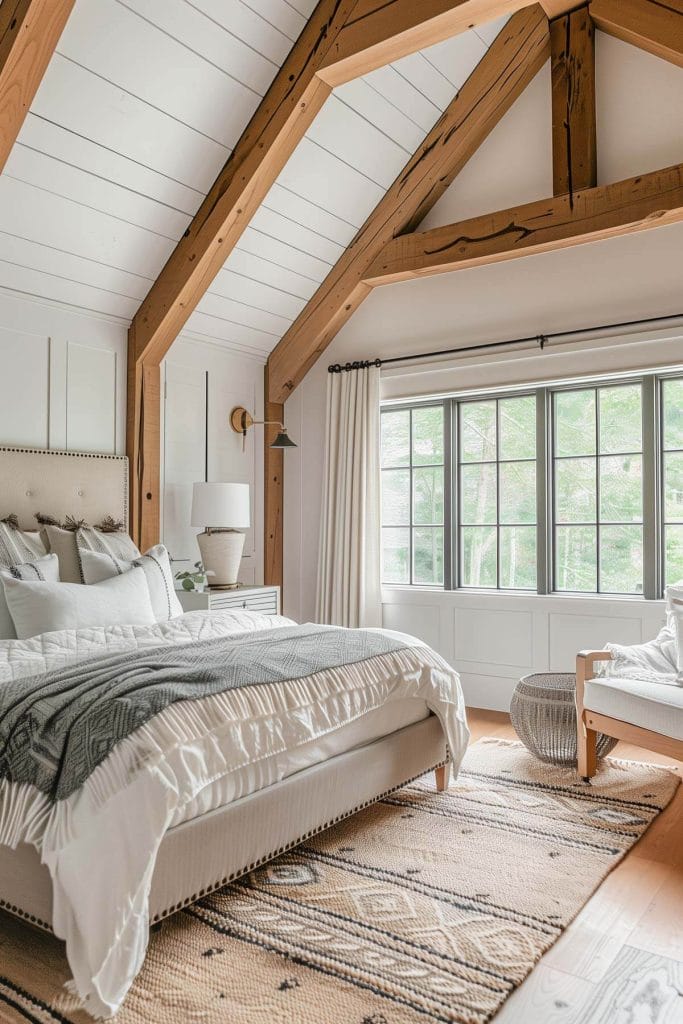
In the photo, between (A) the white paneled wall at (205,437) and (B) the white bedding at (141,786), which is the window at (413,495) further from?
(B) the white bedding at (141,786)

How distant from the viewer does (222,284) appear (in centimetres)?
473

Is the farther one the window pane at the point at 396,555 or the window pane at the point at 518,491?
the window pane at the point at 396,555

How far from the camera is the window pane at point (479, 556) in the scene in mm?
4930

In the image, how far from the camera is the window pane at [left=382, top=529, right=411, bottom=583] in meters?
5.25

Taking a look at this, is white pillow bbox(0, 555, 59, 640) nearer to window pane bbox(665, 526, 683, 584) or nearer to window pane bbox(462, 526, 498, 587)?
window pane bbox(462, 526, 498, 587)

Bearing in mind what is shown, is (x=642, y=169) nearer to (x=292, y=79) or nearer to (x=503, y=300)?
(x=503, y=300)

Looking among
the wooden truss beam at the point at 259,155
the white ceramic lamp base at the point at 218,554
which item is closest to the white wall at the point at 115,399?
the wooden truss beam at the point at 259,155

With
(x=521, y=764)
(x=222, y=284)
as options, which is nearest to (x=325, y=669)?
(x=521, y=764)

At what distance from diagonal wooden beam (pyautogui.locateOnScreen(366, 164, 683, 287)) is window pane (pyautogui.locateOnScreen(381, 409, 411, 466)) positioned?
2.87 feet

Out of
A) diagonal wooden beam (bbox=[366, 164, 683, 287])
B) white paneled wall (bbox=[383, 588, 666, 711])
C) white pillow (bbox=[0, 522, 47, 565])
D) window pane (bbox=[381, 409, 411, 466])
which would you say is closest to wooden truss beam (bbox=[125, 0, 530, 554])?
white pillow (bbox=[0, 522, 47, 565])

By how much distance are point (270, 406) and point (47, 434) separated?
1.83 meters

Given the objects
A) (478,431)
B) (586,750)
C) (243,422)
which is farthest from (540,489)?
(243,422)

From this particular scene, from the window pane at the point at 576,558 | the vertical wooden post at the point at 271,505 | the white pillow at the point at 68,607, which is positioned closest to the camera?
the white pillow at the point at 68,607

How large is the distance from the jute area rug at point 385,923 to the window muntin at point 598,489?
60.2 inches
